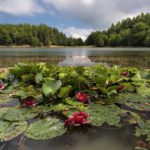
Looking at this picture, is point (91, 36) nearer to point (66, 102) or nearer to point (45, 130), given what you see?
point (66, 102)

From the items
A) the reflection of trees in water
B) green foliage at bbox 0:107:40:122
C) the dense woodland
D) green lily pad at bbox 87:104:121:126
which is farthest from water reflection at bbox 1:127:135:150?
the dense woodland

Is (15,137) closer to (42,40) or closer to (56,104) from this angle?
(56,104)

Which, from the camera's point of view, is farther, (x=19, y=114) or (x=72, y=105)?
(x=72, y=105)

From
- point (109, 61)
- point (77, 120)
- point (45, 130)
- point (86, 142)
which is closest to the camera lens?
point (86, 142)

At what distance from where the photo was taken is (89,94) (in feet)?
12.6

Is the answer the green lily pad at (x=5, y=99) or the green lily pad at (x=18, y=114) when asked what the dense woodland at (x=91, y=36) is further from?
the green lily pad at (x=18, y=114)

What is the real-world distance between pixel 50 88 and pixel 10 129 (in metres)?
0.97

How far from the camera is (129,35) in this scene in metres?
75.4

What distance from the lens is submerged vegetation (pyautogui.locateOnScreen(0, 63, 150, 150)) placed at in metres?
2.67

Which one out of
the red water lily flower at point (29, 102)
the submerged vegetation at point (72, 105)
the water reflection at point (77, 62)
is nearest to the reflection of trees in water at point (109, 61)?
the water reflection at point (77, 62)

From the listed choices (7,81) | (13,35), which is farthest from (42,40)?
(7,81)

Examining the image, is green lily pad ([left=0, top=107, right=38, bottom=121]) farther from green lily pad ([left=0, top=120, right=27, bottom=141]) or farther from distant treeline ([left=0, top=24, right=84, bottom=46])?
distant treeline ([left=0, top=24, right=84, bottom=46])

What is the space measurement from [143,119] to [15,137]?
64.2 inches

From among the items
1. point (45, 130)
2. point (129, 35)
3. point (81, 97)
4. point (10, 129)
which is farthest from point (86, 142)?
point (129, 35)
